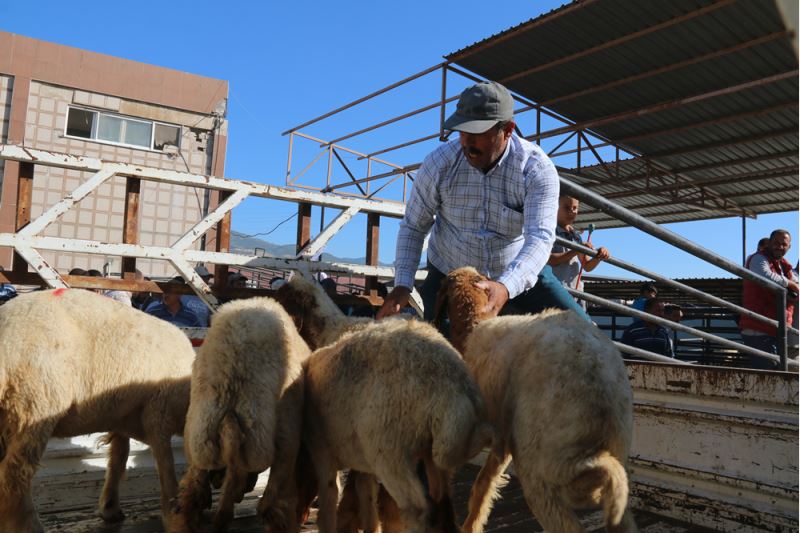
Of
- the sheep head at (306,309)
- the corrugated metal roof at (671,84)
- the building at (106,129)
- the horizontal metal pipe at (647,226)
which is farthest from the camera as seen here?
the building at (106,129)

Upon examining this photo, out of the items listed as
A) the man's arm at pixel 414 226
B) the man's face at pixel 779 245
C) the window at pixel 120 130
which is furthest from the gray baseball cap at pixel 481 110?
the window at pixel 120 130

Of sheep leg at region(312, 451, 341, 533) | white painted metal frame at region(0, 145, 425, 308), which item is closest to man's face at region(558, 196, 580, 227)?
white painted metal frame at region(0, 145, 425, 308)

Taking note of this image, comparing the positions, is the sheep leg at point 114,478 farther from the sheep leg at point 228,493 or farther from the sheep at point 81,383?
the sheep leg at point 228,493

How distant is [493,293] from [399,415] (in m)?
0.89

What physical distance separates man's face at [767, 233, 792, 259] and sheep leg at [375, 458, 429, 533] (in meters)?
6.68

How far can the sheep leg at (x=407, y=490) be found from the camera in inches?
82.9

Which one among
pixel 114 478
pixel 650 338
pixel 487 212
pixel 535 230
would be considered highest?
pixel 487 212

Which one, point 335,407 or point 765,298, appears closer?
point 335,407

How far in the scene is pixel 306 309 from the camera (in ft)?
11.8

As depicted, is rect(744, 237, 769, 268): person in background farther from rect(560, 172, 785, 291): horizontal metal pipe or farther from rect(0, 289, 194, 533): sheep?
rect(0, 289, 194, 533): sheep

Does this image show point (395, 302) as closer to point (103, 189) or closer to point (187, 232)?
point (187, 232)

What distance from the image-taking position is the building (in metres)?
15.2

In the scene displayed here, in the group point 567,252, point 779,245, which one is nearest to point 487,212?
point 567,252

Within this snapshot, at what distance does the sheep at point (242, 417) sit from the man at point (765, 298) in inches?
220
